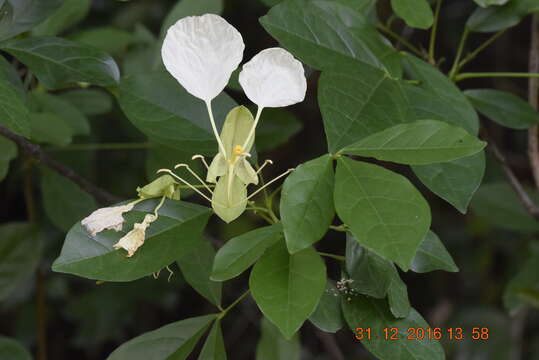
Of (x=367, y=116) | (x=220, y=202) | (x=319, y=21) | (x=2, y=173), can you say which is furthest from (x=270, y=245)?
(x=2, y=173)

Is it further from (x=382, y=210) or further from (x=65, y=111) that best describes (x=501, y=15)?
(x=65, y=111)

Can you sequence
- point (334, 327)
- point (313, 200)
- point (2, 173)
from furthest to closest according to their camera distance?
point (2, 173)
point (334, 327)
point (313, 200)

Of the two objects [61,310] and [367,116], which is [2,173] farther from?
[61,310]

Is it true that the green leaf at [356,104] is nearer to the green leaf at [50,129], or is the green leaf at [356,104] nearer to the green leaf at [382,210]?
the green leaf at [382,210]

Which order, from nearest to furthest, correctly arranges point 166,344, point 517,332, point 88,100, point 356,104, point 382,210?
point 382,210, point 356,104, point 166,344, point 88,100, point 517,332

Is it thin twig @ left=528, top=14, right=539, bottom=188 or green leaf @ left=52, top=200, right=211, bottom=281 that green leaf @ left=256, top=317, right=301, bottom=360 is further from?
thin twig @ left=528, top=14, right=539, bottom=188

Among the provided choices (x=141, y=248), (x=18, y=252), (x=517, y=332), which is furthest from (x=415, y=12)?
(x=517, y=332)
